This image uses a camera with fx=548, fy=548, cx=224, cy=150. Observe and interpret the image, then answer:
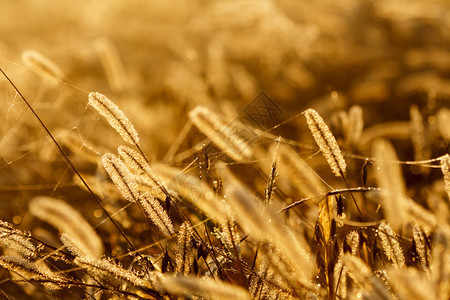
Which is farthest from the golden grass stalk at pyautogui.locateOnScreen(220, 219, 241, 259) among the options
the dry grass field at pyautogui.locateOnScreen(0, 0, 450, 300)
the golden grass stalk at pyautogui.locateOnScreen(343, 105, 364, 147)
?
the golden grass stalk at pyautogui.locateOnScreen(343, 105, 364, 147)

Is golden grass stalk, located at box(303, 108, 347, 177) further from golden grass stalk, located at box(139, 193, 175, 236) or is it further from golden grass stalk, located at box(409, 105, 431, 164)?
golden grass stalk, located at box(409, 105, 431, 164)

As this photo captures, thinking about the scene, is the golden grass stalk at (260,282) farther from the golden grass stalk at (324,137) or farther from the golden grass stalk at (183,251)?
the golden grass stalk at (324,137)

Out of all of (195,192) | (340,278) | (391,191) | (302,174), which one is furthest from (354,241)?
(195,192)

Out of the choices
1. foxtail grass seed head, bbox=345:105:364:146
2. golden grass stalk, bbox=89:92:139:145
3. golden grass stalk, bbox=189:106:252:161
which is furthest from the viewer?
foxtail grass seed head, bbox=345:105:364:146

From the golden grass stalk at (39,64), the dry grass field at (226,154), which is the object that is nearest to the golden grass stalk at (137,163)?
the dry grass field at (226,154)

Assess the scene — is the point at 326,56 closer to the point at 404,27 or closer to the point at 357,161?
the point at 404,27

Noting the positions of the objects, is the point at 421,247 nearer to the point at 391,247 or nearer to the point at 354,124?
the point at 391,247
